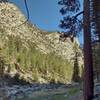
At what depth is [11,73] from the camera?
126125 mm

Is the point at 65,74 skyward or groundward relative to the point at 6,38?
groundward

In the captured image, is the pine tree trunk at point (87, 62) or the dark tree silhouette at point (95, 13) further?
the dark tree silhouette at point (95, 13)

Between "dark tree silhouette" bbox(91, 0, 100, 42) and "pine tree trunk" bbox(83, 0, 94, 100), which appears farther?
"dark tree silhouette" bbox(91, 0, 100, 42)

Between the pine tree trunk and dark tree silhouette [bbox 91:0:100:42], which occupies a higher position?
dark tree silhouette [bbox 91:0:100:42]

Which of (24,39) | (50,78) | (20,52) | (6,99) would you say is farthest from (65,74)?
(6,99)

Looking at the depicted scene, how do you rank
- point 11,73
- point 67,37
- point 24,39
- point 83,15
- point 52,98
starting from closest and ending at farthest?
point 83,15
point 67,37
point 52,98
point 11,73
point 24,39

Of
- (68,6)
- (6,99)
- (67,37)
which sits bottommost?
(6,99)

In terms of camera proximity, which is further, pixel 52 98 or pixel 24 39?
pixel 24 39

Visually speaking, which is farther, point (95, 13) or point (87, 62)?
point (95, 13)

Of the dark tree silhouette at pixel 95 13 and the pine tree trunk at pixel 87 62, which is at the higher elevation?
the dark tree silhouette at pixel 95 13

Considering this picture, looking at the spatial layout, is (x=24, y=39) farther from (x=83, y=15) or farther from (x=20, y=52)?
(x=83, y=15)

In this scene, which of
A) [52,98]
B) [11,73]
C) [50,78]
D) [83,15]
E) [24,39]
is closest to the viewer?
[83,15]

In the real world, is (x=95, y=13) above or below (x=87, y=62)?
above

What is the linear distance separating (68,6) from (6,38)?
122 m
